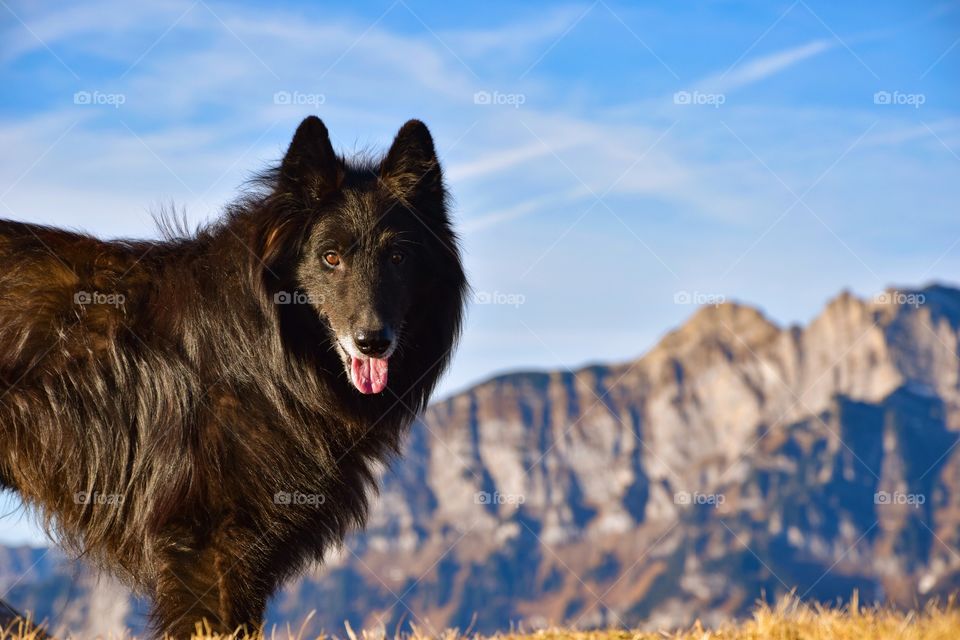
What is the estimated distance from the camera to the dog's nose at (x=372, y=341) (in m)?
7.39

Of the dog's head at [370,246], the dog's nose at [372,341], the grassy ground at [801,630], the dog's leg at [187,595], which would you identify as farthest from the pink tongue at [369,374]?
the grassy ground at [801,630]

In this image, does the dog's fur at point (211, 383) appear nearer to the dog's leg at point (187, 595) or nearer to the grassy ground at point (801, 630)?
the dog's leg at point (187, 595)

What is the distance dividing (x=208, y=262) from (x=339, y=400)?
135 centimetres

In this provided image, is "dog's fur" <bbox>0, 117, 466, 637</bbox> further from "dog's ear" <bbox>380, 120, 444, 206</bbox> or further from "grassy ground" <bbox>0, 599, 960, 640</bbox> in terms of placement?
"grassy ground" <bbox>0, 599, 960, 640</bbox>

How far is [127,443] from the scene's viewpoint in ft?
24.6

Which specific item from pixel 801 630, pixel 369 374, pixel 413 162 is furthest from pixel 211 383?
pixel 801 630

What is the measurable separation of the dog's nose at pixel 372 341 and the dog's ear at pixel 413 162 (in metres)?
1.27

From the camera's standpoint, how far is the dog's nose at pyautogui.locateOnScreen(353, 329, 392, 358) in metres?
7.39

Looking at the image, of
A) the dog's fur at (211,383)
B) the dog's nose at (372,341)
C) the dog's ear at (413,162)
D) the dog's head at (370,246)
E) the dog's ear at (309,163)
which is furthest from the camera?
the dog's ear at (413,162)

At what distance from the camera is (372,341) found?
7410 mm

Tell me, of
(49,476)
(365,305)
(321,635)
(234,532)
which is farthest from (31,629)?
(365,305)

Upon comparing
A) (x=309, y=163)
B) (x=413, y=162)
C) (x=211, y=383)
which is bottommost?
(x=211, y=383)

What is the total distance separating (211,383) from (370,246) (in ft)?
4.74

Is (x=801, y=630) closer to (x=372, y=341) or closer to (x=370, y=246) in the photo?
(x=372, y=341)
